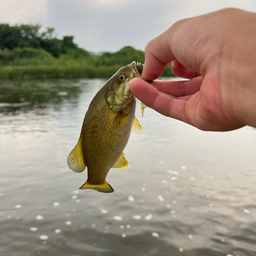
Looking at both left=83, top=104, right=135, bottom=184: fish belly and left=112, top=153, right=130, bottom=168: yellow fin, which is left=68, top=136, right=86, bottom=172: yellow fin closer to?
left=83, top=104, right=135, bottom=184: fish belly

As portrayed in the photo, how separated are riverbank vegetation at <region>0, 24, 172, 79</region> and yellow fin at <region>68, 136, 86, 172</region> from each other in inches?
1067

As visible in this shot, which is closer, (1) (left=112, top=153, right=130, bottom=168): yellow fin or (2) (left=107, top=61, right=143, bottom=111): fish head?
(2) (left=107, top=61, right=143, bottom=111): fish head

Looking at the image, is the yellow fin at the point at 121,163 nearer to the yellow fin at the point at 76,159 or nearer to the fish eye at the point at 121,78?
the yellow fin at the point at 76,159

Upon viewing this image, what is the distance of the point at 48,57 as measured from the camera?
58.4 m

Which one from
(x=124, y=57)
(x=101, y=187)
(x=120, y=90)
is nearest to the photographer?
(x=120, y=90)

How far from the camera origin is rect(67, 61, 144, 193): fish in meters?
2.38

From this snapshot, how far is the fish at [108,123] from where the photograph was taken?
2.38 meters

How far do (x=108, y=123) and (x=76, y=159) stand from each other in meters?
0.46

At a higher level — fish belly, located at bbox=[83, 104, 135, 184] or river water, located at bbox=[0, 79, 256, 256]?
fish belly, located at bbox=[83, 104, 135, 184]

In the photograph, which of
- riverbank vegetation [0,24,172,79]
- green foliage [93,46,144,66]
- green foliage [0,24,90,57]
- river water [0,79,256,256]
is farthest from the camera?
green foliage [0,24,90,57]

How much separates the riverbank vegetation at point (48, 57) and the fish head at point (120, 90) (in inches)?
1065

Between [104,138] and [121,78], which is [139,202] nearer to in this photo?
[104,138]

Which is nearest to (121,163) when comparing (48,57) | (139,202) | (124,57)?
(139,202)

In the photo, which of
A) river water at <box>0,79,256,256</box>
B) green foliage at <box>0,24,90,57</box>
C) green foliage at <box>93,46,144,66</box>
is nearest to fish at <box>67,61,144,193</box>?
river water at <box>0,79,256,256</box>
